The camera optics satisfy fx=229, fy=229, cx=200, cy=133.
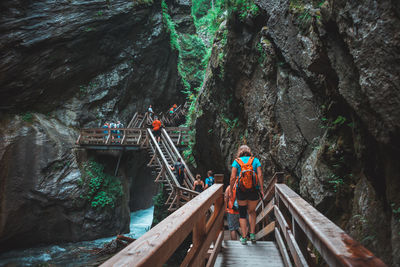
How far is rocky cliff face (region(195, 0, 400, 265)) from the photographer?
282cm

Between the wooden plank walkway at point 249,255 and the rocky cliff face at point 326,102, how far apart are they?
4.04 feet

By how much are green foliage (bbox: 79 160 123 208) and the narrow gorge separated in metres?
0.07

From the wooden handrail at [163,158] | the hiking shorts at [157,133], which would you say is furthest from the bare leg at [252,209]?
the hiking shorts at [157,133]

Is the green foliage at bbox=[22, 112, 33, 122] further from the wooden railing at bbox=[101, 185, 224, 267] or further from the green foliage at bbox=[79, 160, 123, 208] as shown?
the wooden railing at bbox=[101, 185, 224, 267]

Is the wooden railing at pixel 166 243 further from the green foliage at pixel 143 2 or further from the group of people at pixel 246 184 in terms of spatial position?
the green foliage at pixel 143 2

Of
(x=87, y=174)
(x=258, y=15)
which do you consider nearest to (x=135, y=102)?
(x=87, y=174)

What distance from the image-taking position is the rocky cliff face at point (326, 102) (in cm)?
282

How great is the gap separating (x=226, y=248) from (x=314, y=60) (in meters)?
3.85

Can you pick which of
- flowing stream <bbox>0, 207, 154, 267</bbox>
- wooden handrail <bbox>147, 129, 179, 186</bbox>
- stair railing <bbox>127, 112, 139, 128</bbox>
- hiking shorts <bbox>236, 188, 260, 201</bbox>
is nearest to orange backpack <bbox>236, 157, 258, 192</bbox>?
hiking shorts <bbox>236, 188, 260, 201</bbox>

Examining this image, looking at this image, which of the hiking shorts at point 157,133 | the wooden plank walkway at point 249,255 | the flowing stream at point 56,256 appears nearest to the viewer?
the wooden plank walkway at point 249,255

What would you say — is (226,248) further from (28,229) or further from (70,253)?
(28,229)

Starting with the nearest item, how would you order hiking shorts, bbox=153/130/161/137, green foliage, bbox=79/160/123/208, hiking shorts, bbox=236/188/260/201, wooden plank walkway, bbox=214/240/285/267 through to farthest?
wooden plank walkway, bbox=214/240/285/267 → hiking shorts, bbox=236/188/260/201 → hiking shorts, bbox=153/130/161/137 → green foliage, bbox=79/160/123/208

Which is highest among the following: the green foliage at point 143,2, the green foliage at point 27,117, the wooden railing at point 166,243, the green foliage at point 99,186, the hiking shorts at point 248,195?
the green foliage at point 143,2

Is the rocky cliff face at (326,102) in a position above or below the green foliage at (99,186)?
above
